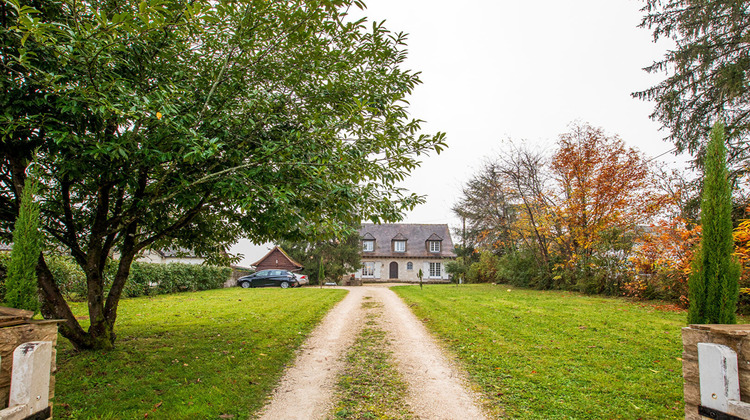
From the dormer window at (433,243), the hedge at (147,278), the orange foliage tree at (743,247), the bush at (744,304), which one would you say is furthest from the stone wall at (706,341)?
the dormer window at (433,243)

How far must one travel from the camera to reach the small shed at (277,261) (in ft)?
97.2

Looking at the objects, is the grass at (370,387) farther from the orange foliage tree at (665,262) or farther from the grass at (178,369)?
the orange foliage tree at (665,262)

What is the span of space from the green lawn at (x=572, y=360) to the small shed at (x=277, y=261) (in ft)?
67.9

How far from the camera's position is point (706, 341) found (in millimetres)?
2727

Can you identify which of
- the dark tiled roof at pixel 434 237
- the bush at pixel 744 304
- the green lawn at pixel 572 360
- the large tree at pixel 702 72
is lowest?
the green lawn at pixel 572 360

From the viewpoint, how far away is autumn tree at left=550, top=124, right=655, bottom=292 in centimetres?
1612

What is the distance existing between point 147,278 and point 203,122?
15.1 m

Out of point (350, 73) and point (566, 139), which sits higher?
point (566, 139)

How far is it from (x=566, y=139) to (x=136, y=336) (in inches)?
742

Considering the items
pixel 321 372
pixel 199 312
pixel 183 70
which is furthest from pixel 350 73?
pixel 199 312

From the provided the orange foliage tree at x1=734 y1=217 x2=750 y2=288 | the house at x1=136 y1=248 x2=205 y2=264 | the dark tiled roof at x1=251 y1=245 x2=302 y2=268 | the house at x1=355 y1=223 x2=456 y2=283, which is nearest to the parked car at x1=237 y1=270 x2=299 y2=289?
the house at x1=136 y1=248 x2=205 y2=264

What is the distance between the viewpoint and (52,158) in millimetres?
4379

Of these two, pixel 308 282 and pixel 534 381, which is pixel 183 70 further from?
pixel 308 282

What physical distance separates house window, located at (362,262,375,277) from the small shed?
9.15 meters
